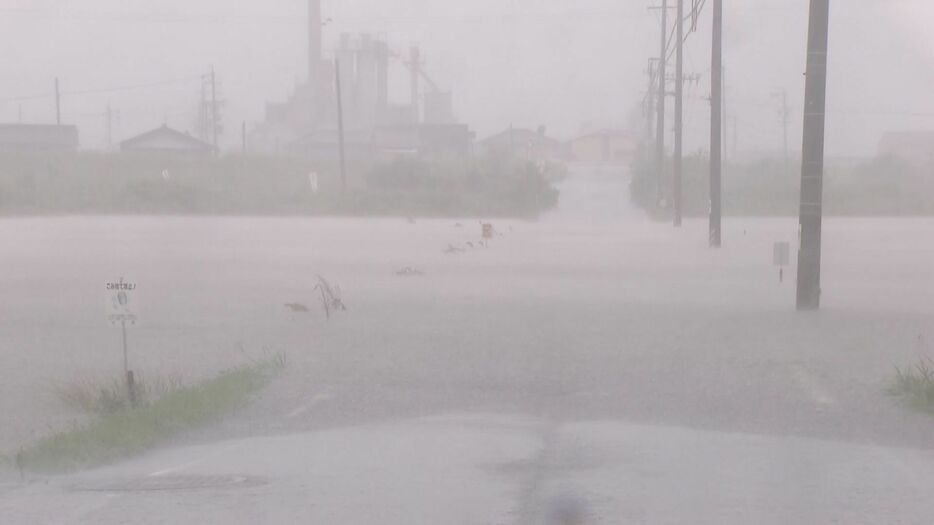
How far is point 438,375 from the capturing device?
1584 cm

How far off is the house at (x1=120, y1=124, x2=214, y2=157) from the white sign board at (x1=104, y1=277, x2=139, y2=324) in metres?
96.6

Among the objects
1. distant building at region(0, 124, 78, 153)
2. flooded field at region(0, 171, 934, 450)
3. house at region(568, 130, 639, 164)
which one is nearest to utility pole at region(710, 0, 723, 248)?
flooded field at region(0, 171, 934, 450)

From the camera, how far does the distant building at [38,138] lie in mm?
108438

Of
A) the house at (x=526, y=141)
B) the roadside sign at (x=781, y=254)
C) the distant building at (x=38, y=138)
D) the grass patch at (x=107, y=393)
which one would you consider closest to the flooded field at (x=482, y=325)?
the grass patch at (x=107, y=393)

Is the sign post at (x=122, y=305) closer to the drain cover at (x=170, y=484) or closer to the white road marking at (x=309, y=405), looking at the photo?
the white road marking at (x=309, y=405)

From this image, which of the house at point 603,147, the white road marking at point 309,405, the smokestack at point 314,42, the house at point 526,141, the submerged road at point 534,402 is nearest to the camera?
the submerged road at point 534,402

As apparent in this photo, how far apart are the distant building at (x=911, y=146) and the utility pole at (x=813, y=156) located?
7107 cm

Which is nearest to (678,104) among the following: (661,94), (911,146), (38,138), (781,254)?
(661,94)

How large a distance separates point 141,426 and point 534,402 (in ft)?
13.0

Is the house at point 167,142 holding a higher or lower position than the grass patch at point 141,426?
higher

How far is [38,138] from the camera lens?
111 m

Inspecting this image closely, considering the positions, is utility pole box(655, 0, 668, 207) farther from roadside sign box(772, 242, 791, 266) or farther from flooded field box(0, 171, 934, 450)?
roadside sign box(772, 242, 791, 266)

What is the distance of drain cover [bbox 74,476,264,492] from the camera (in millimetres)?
9723

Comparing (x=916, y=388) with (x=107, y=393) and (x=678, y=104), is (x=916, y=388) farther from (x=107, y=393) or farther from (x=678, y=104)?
(x=678, y=104)
